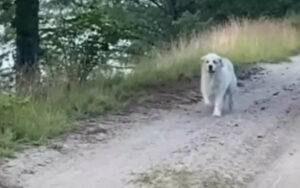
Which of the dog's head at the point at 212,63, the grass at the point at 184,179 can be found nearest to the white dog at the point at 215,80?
the dog's head at the point at 212,63

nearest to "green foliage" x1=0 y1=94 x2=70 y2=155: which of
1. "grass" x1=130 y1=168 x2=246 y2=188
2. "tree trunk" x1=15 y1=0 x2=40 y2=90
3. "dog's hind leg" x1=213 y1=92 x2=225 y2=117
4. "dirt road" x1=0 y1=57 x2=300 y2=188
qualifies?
"dirt road" x1=0 y1=57 x2=300 y2=188

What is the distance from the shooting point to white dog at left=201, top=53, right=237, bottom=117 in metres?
11.2

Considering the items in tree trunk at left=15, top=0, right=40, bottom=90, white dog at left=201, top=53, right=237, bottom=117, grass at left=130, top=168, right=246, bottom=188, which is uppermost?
tree trunk at left=15, top=0, right=40, bottom=90

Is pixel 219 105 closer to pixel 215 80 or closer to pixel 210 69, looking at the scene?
pixel 215 80

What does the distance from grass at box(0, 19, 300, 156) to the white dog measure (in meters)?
1.25

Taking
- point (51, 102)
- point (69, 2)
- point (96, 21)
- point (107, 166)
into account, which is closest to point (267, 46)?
point (96, 21)

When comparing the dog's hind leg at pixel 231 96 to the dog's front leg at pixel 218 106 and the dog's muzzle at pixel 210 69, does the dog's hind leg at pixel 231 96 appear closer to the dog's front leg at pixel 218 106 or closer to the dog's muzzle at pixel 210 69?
the dog's front leg at pixel 218 106

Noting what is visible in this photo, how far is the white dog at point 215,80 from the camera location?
11.2 m

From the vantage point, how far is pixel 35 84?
11359 mm

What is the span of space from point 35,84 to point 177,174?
Result: 14.3 ft

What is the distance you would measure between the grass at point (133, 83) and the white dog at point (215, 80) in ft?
4.10

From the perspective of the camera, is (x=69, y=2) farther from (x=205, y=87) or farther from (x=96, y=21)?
(x=205, y=87)

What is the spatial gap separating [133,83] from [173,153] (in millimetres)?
5008

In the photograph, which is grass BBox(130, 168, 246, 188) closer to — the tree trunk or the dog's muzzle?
the dog's muzzle
